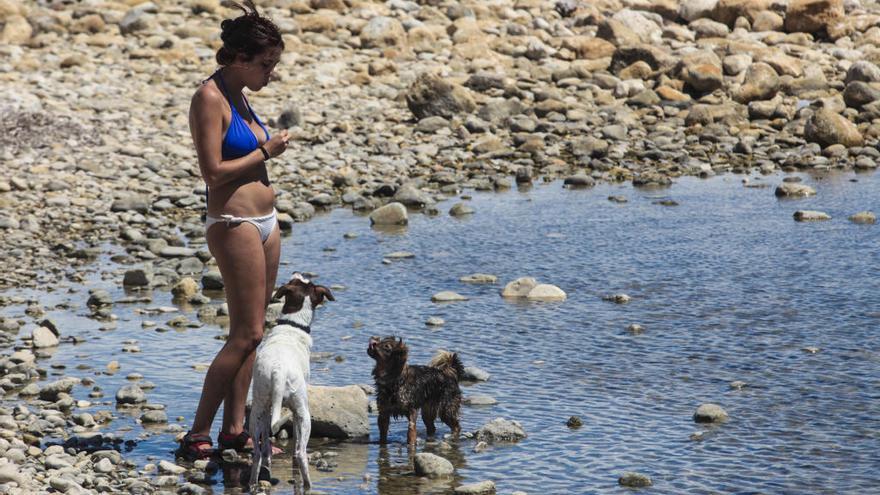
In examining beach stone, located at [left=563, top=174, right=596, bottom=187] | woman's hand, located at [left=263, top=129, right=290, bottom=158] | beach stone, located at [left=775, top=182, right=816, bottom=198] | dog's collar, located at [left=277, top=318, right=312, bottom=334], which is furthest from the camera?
beach stone, located at [left=563, top=174, right=596, bottom=187]

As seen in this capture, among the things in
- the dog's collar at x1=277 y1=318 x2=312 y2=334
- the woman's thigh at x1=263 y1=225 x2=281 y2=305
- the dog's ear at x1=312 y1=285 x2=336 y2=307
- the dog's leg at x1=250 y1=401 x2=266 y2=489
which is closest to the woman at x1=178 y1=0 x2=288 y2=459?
the woman's thigh at x1=263 y1=225 x2=281 y2=305

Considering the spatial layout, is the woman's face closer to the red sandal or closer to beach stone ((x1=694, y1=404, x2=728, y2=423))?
the red sandal

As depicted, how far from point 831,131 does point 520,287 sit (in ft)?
42.6

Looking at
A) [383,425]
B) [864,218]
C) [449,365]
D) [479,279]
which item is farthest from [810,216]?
[383,425]

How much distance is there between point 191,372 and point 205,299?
3.08 m

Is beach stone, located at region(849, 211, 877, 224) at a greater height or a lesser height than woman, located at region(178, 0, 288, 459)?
lesser

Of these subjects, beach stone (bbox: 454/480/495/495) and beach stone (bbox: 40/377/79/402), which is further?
beach stone (bbox: 40/377/79/402)

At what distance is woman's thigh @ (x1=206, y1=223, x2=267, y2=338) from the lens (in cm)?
805

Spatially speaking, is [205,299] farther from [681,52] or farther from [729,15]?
[729,15]

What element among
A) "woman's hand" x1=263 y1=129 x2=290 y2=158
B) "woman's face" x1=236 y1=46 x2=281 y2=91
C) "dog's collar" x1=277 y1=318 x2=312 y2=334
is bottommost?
"dog's collar" x1=277 y1=318 x2=312 y2=334

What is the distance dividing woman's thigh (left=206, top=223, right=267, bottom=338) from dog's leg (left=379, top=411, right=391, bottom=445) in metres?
1.37

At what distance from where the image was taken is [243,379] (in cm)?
852

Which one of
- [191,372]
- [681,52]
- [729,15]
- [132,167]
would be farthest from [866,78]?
[191,372]

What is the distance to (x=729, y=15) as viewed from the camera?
38.8m
